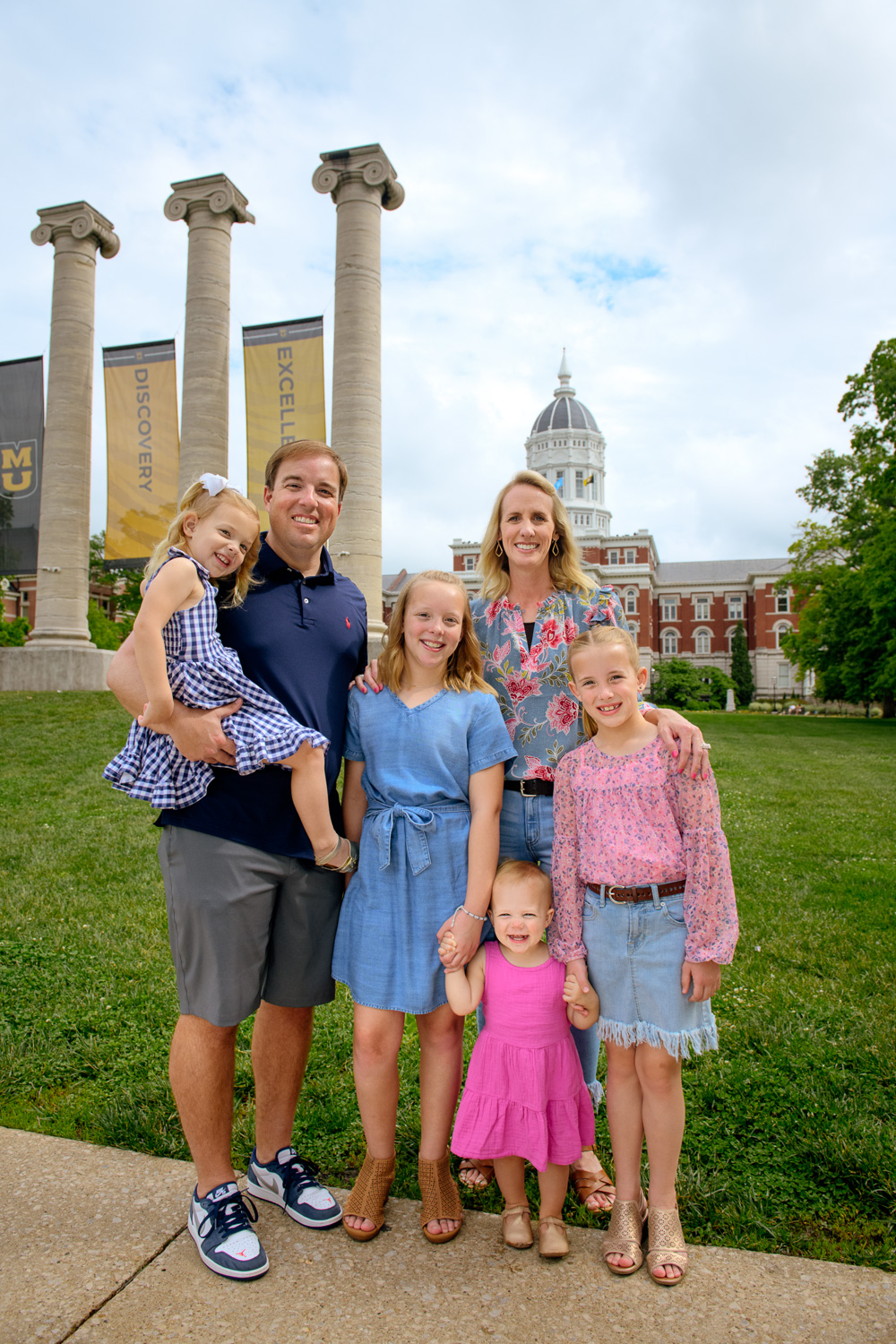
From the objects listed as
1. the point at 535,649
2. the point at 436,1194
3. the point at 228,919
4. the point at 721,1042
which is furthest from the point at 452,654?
the point at 721,1042

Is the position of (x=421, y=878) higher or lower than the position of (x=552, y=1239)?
higher

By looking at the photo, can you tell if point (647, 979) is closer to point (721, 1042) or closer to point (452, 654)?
point (452, 654)

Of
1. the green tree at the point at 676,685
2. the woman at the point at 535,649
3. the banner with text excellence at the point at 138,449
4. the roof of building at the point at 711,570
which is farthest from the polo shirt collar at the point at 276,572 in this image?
the roof of building at the point at 711,570

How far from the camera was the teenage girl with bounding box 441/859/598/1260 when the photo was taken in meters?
2.71

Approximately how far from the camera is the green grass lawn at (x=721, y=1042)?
2992mm

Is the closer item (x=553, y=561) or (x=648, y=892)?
(x=648, y=892)

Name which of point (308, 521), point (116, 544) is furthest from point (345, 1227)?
point (116, 544)

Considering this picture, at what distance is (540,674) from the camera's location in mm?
3174

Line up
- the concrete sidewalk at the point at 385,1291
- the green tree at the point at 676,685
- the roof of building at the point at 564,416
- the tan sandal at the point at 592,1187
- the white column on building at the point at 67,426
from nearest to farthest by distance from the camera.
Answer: the concrete sidewalk at the point at 385,1291, the tan sandal at the point at 592,1187, the white column on building at the point at 67,426, the green tree at the point at 676,685, the roof of building at the point at 564,416

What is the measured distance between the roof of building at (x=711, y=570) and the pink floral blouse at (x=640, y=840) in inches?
3212

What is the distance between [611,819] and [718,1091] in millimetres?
1772

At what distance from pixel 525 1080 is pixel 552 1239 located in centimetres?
47

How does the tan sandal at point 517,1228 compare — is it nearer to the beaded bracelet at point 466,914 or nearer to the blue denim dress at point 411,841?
the blue denim dress at point 411,841

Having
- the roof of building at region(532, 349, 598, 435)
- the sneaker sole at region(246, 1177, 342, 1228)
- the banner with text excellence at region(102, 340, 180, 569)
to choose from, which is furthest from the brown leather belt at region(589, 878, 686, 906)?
the roof of building at region(532, 349, 598, 435)
